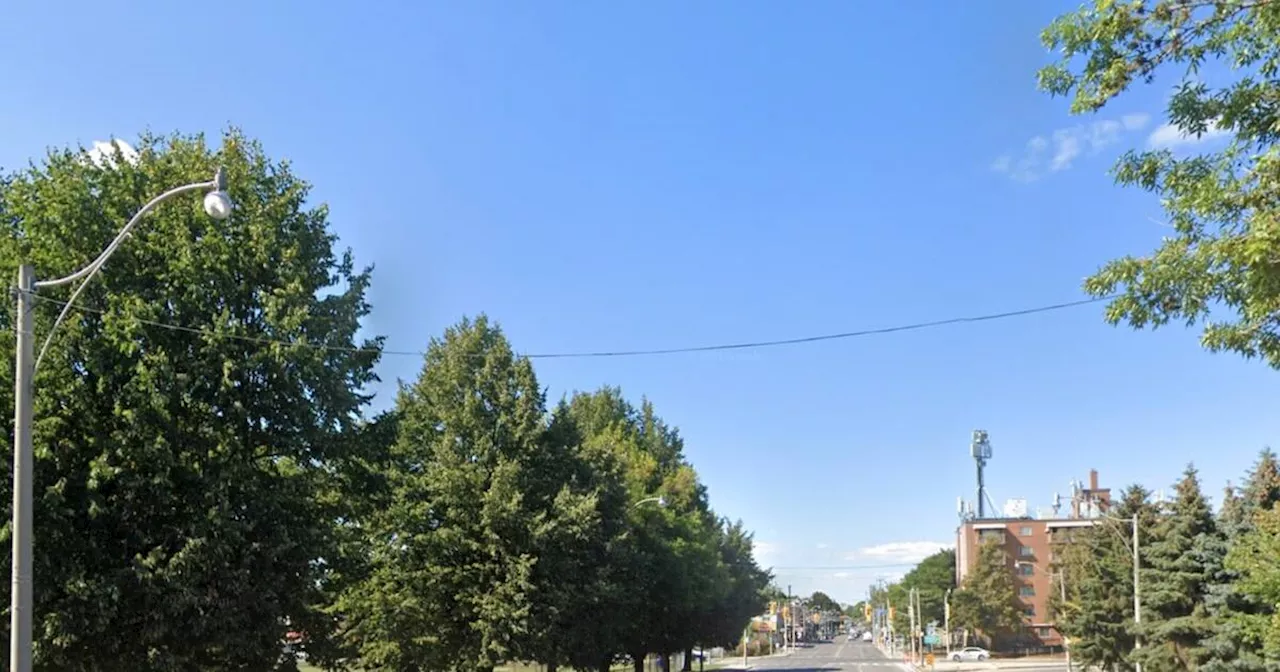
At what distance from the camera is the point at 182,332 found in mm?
18953

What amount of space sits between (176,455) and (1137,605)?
97.1 feet

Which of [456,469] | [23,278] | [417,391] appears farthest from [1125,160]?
[417,391]

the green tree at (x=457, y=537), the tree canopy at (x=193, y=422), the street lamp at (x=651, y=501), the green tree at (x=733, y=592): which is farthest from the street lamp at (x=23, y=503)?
the green tree at (x=733, y=592)

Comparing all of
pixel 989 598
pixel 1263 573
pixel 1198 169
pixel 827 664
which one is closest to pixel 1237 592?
pixel 1263 573

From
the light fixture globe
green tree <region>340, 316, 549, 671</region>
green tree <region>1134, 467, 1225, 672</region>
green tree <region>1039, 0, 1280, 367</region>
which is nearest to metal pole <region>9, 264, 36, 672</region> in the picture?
the light fixture globe

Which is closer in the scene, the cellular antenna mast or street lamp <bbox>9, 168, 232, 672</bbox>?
street lamp <bbox>9, 168, 232, 672</bbox>

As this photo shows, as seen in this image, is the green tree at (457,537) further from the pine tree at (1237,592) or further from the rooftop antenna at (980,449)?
the rooftop antenna at (980,449)

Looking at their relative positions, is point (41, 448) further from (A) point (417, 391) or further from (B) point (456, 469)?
(A) point (417, 391)

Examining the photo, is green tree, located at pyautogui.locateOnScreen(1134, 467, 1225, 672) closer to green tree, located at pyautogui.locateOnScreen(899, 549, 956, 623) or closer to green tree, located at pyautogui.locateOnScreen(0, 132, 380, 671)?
green tree, located at pyautogui.locateOnScreen(0, 132, 380, 671)

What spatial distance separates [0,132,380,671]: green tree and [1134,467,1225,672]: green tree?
27.6 meters

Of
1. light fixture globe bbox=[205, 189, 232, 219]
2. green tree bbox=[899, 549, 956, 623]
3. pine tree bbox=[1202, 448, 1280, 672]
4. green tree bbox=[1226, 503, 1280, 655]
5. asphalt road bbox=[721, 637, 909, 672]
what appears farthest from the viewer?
green tree bbox=[899, 549, 956, 623]

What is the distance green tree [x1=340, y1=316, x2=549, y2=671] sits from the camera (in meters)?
30.1

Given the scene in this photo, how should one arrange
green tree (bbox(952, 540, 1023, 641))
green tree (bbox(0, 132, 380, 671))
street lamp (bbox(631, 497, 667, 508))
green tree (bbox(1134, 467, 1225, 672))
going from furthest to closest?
green tree (bbox(952, 540, 1023, 641))
street lamp (bbox(631, 497, 667, 508))
green tree (bbox(1134, 467, 1225, 672))
green tree (bbox(0, 132, 380, 671))

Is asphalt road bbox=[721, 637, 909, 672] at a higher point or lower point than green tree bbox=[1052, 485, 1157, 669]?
lower
